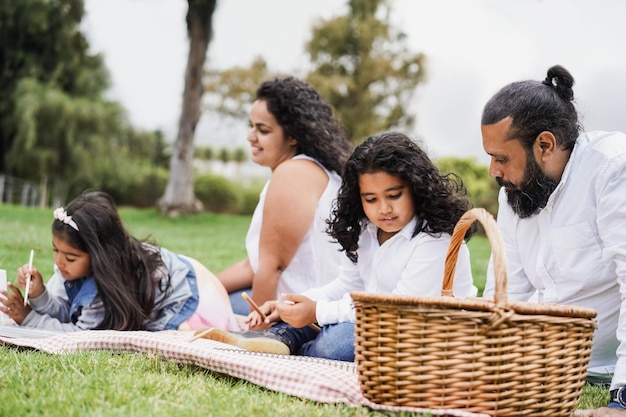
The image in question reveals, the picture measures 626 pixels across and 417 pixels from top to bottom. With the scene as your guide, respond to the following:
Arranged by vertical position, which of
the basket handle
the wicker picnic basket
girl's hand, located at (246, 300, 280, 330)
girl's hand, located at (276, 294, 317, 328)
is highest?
the basket handle

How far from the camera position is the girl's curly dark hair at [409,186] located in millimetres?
3357

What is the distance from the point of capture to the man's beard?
3.04 meters

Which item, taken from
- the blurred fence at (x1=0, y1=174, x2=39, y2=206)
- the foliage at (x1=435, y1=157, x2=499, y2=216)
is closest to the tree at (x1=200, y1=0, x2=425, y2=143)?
the foliage at (x1=435, y1=157, x2=499, y2=216)

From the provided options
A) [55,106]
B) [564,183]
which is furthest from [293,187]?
[55,106]

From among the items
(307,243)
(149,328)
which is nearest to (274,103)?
(307,243)

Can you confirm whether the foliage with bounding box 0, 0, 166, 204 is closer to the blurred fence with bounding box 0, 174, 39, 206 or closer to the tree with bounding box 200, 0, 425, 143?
the blurred fence with bounding box 0, 174, 39, 206

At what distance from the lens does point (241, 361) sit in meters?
2.83

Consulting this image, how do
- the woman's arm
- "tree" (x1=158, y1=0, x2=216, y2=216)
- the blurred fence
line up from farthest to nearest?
the blurred fence, "tree" (x1=158, y1=0, x2=216, y2=216), the woman's arm

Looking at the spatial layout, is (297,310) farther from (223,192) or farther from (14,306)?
(223,192)

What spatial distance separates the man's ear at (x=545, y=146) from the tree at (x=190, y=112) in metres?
12.6

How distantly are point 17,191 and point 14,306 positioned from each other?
74.6 ft

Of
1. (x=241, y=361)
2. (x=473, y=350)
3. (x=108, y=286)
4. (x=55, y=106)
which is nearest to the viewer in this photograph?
(x=473, y=350)

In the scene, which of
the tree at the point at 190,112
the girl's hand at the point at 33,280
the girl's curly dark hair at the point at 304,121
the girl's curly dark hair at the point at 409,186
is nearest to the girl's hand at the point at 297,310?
the girl's curly dark hair at the point at 409,186

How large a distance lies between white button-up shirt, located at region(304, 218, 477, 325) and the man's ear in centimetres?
57
